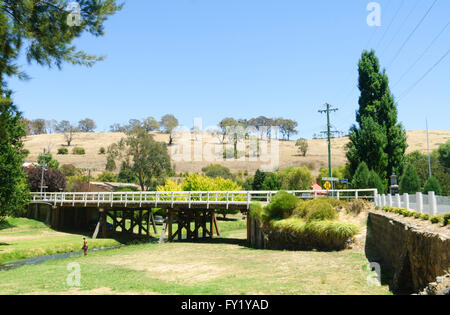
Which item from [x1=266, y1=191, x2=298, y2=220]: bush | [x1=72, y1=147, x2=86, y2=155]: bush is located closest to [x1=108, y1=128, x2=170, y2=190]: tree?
[x1=266, y1=191, x2=298, y2=220]: bush

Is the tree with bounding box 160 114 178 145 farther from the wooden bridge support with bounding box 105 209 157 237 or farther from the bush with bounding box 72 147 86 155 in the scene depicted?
the wooden bridge support with bounding box 105 209 157 237

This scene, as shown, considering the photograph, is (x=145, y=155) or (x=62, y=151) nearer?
(x=145, y=155)

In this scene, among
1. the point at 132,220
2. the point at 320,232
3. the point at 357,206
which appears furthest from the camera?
the point at 132,220

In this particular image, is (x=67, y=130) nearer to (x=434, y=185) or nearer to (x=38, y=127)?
(x=38, y=127)

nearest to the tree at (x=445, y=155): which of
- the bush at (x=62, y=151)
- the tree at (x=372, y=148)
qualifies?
the tree at (x=372, y=148)

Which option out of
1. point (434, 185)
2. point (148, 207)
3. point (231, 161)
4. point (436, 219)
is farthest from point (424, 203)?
point (231, 161)

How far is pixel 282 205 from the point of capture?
82.3 ft

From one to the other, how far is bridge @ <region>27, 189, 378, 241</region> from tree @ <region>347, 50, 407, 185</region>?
5899mm

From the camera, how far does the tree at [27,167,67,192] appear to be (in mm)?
58750

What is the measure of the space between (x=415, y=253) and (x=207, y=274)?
29.4ft

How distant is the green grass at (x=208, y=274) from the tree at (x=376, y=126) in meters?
20.1

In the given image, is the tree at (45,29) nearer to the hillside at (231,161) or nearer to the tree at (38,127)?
the hillside at (231,161)

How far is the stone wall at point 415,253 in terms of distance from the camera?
885cm
